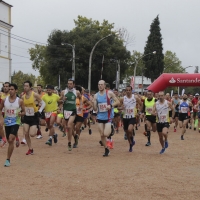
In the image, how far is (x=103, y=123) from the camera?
40.1 feet

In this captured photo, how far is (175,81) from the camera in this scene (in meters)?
28.8

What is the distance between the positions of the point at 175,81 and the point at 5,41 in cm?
2823

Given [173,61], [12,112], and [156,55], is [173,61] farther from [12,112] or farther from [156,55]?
[12,112]

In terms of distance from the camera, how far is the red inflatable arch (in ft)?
94.2

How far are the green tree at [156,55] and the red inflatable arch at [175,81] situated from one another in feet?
201

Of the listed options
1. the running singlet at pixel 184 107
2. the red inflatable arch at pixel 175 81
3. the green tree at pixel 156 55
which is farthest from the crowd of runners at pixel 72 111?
the green tree at pixel 156 55

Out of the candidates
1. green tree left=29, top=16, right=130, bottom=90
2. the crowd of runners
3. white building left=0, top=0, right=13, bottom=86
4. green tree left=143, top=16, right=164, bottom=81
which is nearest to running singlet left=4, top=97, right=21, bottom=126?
the crowd of runners

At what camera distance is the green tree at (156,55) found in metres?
90.1

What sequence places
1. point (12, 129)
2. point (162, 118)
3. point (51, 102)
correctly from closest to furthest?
point (12, 129) → point (162, 118) → point (51, 102)

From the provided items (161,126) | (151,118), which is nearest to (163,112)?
(161,126)

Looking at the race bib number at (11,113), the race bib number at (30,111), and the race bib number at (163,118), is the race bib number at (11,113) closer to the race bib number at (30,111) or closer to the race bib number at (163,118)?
the race bib number at (30,111)

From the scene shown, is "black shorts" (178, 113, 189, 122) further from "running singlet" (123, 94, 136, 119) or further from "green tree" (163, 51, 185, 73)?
"green tree" (163, 51, 185, 73)

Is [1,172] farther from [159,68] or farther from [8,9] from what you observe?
[159,68]

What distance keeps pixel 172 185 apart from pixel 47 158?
4.25 metres
